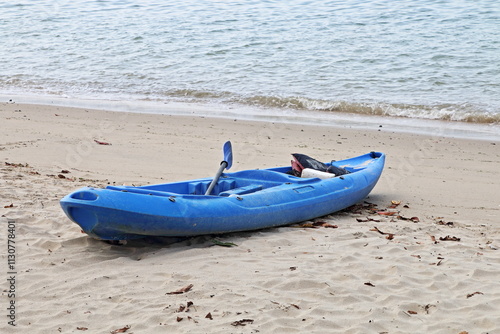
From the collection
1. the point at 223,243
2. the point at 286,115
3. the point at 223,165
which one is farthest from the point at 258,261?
the point at 286,115

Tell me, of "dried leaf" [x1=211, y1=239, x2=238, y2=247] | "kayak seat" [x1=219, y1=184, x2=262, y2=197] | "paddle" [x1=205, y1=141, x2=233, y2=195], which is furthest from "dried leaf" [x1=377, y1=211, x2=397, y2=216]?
"dried leaf" [x1=211, y1=239, x2=238, y2=247]

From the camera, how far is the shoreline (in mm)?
9883

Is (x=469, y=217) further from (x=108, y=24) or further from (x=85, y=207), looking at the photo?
(x=108, y=24)

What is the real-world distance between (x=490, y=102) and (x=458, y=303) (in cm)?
824

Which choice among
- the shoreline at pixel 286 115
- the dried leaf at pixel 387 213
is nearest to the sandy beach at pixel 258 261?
the dried leaf at pixel 387 213

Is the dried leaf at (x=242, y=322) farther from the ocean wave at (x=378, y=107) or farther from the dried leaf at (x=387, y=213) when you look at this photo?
the ocean wave at (x=378, y=107)

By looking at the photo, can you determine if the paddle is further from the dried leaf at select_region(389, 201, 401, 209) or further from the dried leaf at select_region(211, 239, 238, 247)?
the dried leaf at select_region(389, 201, 401, 209)

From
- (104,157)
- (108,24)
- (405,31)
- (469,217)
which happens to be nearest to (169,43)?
(108,24)

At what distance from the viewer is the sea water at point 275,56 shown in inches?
471

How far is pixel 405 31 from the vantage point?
16484mm

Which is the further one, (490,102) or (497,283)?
(490,102)

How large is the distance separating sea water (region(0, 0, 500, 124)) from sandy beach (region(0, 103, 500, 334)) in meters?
4.05

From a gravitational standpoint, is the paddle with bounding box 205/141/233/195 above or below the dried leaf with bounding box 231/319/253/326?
above

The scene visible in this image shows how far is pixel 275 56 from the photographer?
1496 centimetres
